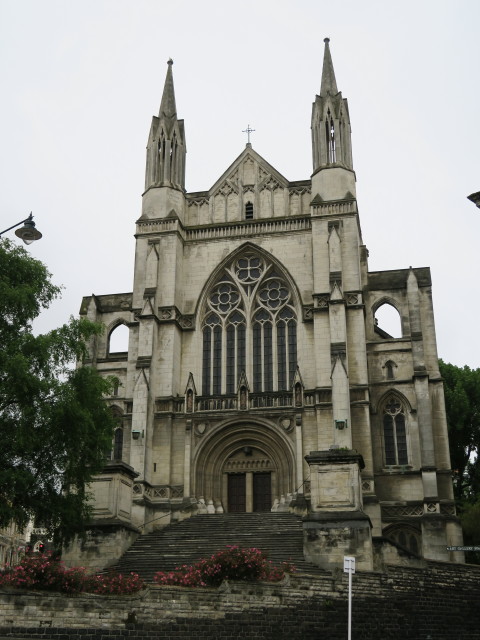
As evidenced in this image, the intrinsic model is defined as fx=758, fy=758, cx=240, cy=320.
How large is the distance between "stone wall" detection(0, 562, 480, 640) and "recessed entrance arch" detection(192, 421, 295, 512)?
10.4m

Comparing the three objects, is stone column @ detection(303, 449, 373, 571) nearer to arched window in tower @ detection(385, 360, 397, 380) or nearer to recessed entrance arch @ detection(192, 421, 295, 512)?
recessed entrance arch @ detection(192, 421, 295, 512)

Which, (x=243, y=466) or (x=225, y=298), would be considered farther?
(x=225, y=298)

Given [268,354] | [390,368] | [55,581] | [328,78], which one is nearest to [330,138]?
[328,78]

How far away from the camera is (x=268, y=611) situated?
18.5m

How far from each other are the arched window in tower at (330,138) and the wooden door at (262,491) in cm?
1495

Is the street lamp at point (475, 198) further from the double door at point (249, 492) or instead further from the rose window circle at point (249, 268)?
the rose window circle at point (249, 268)

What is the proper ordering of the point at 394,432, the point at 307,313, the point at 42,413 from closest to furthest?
the point at 42,413 < the point at 394,432 < the point at 307,313

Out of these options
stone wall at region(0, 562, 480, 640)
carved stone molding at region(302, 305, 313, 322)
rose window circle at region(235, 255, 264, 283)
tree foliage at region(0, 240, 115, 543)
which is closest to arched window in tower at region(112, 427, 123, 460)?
rose window circle at region(235, 255, 264, 283)

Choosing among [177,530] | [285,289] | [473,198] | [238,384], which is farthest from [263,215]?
[473,198]

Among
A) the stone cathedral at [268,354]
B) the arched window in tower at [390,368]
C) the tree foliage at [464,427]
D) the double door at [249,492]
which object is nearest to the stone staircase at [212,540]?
the stone cathedral at [268,354]

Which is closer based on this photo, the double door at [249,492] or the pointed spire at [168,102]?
the double door at [249,492]

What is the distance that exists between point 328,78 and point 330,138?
369 centimetres

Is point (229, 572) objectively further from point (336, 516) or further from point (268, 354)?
point (268, 354)

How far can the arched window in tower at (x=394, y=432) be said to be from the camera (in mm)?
32062
